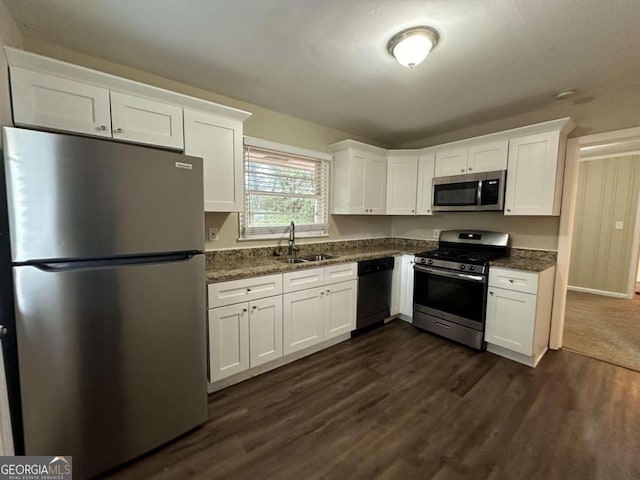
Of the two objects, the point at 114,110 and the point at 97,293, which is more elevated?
the point at 114,110

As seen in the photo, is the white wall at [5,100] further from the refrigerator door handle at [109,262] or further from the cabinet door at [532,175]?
the cabinet door at [532,175]

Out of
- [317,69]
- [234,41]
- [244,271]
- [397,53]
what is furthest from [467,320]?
[234,41]

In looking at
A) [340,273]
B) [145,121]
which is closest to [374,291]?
[340,273]

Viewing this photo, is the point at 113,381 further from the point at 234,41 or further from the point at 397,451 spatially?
the point at 234,41

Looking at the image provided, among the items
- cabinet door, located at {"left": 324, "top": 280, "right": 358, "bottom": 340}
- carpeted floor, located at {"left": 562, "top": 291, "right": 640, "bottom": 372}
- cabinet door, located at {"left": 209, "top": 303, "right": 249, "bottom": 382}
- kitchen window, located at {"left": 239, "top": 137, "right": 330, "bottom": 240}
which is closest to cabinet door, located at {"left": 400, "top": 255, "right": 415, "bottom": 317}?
cabinet door, located at {"left": 324, "top": 280, "right": 358, "bottom": 340}

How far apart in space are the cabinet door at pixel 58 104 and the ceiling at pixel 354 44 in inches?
15.0

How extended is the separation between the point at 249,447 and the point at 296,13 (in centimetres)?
253

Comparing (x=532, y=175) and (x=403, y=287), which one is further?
(x=403, y=287)

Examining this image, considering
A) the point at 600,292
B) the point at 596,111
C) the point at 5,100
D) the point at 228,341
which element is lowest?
the point at 600,292

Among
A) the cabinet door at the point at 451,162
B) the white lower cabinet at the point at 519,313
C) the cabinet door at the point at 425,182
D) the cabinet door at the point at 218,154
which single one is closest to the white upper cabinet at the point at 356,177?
the cabinet door at the point at 425,182

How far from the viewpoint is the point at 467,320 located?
9.15 ft

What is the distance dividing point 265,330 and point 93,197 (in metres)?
1.53

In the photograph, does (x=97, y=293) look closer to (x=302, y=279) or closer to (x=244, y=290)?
(x=244, y=290)

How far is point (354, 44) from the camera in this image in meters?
1.71
